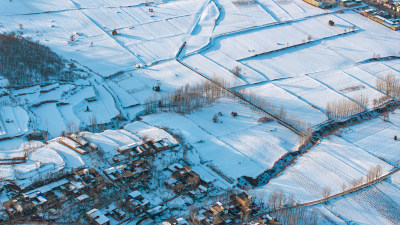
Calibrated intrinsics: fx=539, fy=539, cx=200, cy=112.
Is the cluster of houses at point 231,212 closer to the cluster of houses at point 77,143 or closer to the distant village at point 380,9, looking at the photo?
the cluster of houses at point 77,143

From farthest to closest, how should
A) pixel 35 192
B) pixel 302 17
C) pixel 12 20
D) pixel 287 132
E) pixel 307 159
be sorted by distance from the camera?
pixel 302 17, pixel 12 20, pixel 287 132, pixel 307 159, pixel 35 192

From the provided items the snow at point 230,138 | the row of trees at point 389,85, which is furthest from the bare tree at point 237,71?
the row of trees at point 389,85

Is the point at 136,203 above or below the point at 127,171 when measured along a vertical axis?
below

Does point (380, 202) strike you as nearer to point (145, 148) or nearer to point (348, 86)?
point (145, 148)

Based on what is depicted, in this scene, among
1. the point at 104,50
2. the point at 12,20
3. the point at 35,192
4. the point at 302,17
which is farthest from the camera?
the point at 302,17

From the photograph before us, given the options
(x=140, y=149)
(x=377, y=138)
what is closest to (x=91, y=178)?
(x=140, y=149)

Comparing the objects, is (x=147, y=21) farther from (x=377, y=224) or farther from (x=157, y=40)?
(x=377, y=224)

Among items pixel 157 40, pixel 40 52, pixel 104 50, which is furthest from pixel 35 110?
pixel 157 40
